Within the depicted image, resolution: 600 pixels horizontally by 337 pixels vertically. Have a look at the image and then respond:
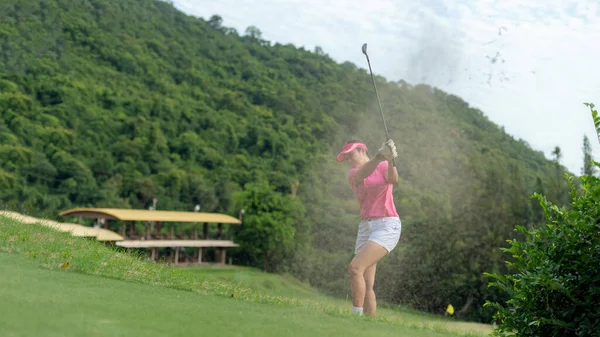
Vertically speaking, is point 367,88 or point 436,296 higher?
point 367,88

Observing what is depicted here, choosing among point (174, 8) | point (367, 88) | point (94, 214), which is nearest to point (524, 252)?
point (94, 214)

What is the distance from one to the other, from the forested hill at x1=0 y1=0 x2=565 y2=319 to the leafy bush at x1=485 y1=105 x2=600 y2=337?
31.4m

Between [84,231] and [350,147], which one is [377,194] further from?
[84,231]

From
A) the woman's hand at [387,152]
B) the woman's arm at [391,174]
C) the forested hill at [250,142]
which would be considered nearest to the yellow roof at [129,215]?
the forested hill at [250,142]


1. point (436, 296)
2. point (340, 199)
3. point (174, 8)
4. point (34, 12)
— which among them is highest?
point (174, 8)

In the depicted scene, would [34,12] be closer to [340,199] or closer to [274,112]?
[274,112]

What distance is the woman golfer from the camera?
7.38 metres

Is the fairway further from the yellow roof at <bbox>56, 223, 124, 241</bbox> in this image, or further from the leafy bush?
the yellow roof at <bbox>56, 223, 124, 241</bbox>

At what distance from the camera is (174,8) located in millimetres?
122625

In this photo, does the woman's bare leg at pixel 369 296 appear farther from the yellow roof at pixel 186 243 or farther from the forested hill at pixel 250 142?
the yellow roof at pixel 186 243

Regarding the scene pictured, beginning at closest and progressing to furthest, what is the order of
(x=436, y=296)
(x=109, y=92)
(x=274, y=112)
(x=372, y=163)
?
(x=372, y=163) < (x=436, y=296) < (x=109, y=92) < (x=274, y=112)

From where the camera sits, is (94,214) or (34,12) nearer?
(94,214)

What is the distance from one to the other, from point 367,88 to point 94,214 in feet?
120

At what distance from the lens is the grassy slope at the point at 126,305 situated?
428 centimetres
